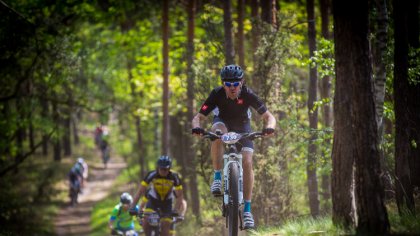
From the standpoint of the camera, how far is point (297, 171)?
13836 millimetres

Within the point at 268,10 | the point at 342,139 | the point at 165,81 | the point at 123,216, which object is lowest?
the point at 123,216

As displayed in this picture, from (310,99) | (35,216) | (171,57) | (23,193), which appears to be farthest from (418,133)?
(23,193)

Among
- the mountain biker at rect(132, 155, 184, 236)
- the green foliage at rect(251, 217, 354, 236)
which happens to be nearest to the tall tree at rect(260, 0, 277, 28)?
the mountain biker at rect(132, 155, 184, 236)

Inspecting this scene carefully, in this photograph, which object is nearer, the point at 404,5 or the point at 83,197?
the point at 404,5

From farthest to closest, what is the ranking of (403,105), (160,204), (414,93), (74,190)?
(74,190) < (160,204) < (414,93) < (403,105)

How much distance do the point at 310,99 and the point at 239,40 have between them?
9.16 ft

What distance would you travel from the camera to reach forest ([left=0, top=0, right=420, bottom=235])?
6641mm

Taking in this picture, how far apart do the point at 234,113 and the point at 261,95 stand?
4558 millimetres

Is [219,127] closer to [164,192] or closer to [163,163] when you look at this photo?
[163,163]

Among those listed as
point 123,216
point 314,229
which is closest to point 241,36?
point 123,216

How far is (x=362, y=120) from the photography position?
648 centimetres

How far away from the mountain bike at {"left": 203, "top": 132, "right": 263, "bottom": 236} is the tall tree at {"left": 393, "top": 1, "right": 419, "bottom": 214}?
9.16ft

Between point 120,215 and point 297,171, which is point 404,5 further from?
point 120,215

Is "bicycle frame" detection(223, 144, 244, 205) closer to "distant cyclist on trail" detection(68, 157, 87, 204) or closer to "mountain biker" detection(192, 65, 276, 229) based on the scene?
"mountain biker" detection(192, 65, 276, 229)
